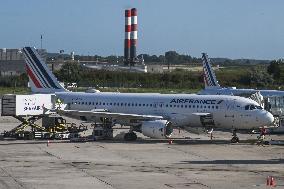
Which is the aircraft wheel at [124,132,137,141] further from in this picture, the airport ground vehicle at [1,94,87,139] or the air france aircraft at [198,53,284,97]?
the air france aircraft at [198,53,284,97]

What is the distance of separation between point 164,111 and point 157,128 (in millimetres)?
2911

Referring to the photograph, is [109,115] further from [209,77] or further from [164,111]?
[209,77]

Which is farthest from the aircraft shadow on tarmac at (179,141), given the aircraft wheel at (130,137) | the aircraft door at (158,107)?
the aircraft door at (158,107)

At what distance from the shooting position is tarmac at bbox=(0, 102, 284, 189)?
28625 millimetres

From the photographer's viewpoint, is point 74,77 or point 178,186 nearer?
point 178,186

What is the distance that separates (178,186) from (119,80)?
127 m

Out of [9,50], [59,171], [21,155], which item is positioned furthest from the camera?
[9,50]

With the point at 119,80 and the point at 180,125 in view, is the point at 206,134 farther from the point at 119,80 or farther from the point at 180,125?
the point at 119,80

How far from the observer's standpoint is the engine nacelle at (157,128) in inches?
1823

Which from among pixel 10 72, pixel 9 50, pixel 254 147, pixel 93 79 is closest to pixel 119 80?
pixel 93 79

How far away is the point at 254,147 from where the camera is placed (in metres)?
44.1

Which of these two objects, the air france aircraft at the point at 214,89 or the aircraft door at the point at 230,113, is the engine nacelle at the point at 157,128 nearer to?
the aircraft door at the point at 230,113

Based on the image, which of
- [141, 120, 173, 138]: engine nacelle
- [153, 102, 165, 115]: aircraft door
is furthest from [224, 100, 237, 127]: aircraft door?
[153, 102, 165, 115]: aircraft door

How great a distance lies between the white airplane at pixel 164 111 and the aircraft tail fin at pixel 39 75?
9.00 ft
